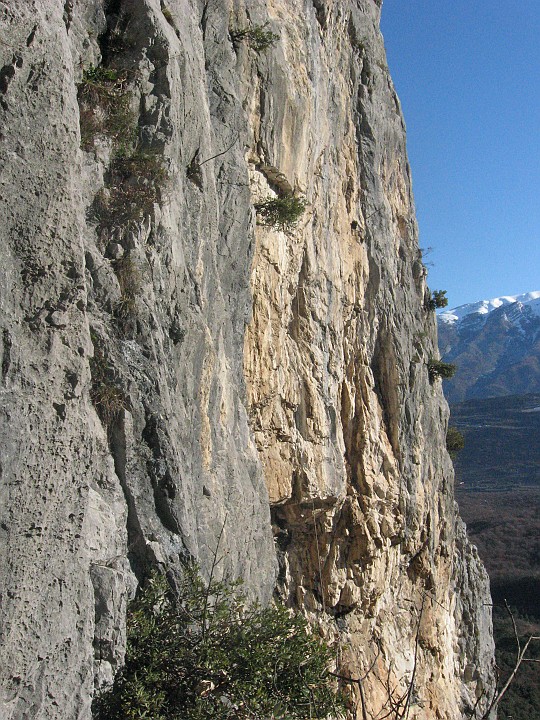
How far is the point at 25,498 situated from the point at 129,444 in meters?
1.30

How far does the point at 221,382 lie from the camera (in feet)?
25.4

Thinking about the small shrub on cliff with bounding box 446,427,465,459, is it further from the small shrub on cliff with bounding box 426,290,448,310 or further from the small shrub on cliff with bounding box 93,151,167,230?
the small shrub on cliff with bounding box 93,151,167,230

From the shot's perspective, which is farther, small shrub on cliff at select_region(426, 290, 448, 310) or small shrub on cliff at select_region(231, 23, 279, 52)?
small shrub on cliff at select_region(426, 290, 448, 310)

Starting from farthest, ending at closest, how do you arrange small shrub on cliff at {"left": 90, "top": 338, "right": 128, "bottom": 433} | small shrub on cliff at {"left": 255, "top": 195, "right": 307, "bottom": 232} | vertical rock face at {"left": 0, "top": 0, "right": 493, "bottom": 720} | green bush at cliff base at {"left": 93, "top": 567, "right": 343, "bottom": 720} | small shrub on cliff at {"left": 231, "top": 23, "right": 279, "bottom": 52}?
1. small shrub on cliff at {"left": 255, "top": 195, "right": 307, "bottom": 232}
2. small shrub on cliff at {"left": 231, "top": 23, "right": 279, "bottom": 52}
3. small shrub on cliff at {"left": 90, "top": 338, "right": 128, "bottom": 433}
4. green bush at cliff base at {"left": 93, "top": 567, "right": 343, "bottom": 720}
5. vertical rock face at {"left": 0, "top": 0, "right": 493, "bottom": 720}

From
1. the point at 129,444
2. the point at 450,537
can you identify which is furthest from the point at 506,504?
the point at 129,444

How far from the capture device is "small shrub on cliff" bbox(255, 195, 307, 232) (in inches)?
392

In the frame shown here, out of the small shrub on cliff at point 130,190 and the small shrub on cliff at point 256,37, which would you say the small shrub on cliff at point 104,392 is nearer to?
the small shrub on cliff at point 130,190

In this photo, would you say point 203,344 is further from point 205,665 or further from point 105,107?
point 205,665

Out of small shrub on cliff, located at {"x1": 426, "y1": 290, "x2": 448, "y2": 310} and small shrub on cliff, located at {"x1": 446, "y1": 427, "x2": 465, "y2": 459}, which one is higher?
small shrub on cliff, located at {"x1": 426, "y1": 290, "x2": 448, "y2": 310}

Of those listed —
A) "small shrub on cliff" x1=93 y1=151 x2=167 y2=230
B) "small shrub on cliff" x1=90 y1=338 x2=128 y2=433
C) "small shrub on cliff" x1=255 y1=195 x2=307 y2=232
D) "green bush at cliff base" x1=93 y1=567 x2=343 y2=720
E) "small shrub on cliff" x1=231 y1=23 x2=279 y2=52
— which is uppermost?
"small shrub on cliff" x1=231 y1=23 x2=279 y2=52

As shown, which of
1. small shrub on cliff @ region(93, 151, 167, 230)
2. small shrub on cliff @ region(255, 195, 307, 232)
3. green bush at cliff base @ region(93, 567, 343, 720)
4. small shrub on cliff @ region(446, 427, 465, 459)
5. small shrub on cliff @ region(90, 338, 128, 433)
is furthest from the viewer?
small shrub on cliff @ region(446, 427, 465, 459)

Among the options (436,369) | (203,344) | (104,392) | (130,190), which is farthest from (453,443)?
(104,392)

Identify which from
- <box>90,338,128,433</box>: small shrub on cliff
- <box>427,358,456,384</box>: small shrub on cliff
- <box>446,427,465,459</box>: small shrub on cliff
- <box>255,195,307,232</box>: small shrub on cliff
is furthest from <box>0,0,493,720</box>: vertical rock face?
<box>446,427,465,459</box>: small shrub on cliff

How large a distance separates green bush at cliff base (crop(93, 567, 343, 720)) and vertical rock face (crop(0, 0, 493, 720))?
288mm
